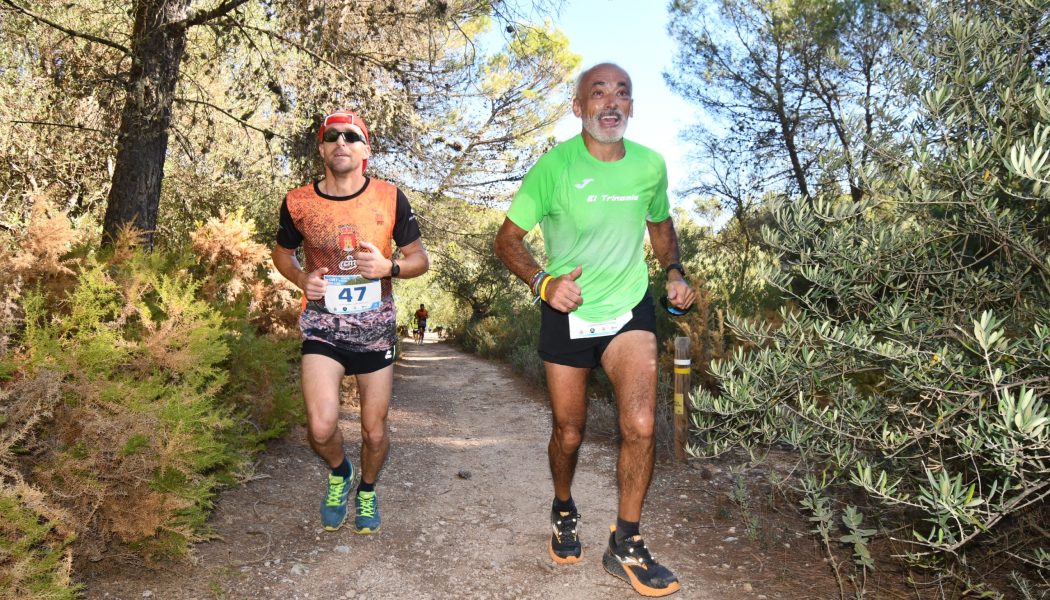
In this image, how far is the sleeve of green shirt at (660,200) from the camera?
3.80m

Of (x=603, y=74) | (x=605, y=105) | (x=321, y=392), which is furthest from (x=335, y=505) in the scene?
(x=603, y=74)

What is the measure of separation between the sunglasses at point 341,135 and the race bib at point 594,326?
1.61 meters

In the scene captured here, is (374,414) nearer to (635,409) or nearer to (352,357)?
(352,357)

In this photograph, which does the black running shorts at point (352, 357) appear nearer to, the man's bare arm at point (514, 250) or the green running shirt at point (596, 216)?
the man's bare arm at point (514, 250)

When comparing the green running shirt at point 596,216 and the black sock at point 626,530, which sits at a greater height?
the green running shirt at point 596,216

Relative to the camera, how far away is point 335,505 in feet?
14.3

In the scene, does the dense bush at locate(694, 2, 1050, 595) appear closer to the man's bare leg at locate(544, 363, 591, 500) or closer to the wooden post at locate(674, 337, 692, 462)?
the man's bare leg at locate(544, 363, 591, 500)

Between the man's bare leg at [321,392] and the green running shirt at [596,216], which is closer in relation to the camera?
the green running shirt at [596,216]

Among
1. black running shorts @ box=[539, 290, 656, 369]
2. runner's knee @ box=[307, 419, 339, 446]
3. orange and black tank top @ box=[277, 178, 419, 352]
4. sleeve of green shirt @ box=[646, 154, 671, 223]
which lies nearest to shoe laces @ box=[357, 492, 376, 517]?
runner's knee @ box=[307, 419, 339, 446]

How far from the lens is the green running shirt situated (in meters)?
3.63

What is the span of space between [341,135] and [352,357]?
125 centimetres

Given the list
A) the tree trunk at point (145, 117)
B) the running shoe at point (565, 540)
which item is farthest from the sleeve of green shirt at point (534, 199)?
the tree trunk at point (145, 117)

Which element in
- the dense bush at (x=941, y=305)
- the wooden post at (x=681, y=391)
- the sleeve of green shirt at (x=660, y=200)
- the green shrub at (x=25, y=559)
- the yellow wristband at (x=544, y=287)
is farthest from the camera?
the wooden post at (x=681, y=391)

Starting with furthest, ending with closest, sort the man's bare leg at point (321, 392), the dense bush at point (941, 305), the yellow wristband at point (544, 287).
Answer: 1. the man's bare leg at point (321, 392)
2. the yellow wristband at point (544, 287)
3. the dense bush at point (941, 305)
